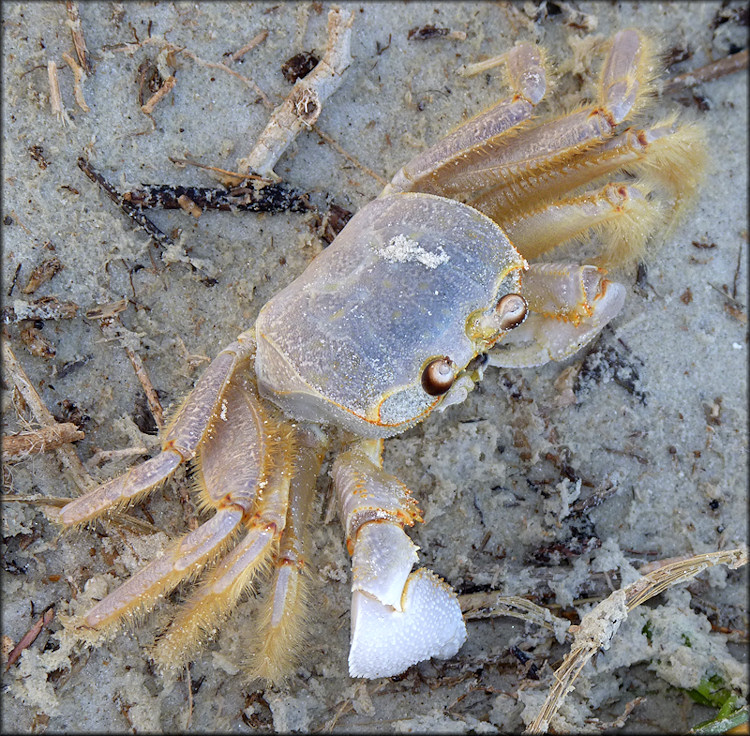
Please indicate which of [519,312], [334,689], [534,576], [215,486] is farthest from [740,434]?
[215,486]

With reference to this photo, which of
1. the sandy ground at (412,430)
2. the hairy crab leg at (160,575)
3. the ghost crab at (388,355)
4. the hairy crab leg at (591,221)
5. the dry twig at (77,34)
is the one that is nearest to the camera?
the hairy crab leg at (160,575)

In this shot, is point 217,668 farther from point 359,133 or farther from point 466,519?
point 359,133

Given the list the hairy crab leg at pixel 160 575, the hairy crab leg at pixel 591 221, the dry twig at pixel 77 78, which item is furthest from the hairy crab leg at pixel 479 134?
the hairy crab leg at pixel 160 575

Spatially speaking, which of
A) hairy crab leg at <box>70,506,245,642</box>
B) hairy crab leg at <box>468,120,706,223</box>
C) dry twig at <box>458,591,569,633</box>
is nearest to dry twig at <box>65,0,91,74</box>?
hairy crab leg at <box>468,120,706,223</box>

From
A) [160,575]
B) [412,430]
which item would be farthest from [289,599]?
[412,430]

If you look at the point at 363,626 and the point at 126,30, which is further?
the point at 126,30

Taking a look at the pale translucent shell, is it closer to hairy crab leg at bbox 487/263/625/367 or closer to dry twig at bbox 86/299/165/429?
hairy crab leg at bbox 487/263/625/367

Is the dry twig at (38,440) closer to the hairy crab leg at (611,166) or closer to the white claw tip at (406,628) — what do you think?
the white claw tip at (406,628)

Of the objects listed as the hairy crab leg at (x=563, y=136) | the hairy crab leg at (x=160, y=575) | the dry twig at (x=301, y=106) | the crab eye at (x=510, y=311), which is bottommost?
the hairy crab leg at (x=160, y=575)

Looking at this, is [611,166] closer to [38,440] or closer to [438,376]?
[438,376]
